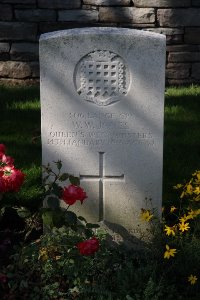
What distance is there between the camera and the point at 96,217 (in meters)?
3.64

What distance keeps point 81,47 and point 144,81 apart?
386 millimetres

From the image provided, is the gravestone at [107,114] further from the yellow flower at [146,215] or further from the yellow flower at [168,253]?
the yellow flower at [168,253]

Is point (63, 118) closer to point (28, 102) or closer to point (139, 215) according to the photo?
point (139, 215)

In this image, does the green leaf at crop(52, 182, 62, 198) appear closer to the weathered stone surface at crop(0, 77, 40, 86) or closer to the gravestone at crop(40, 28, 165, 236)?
the gravestone at crop(40, 28, 165, 236)

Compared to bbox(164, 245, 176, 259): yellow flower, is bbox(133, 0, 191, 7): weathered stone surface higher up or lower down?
higher up

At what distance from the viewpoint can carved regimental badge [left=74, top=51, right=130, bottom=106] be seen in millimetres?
3365

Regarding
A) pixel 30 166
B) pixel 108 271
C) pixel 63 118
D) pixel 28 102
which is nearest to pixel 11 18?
pixel 28 102

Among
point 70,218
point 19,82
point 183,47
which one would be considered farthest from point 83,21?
point 70,218

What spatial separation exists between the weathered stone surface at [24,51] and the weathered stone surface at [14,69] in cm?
7

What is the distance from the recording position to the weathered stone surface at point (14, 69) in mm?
6762

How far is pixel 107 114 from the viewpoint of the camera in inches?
136

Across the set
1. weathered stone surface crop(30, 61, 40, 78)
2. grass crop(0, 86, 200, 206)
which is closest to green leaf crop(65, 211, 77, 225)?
grass crop(0, 86, 200, 206)

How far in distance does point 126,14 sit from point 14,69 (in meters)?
1.35

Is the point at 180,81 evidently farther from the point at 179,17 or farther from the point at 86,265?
the point at 86,265
